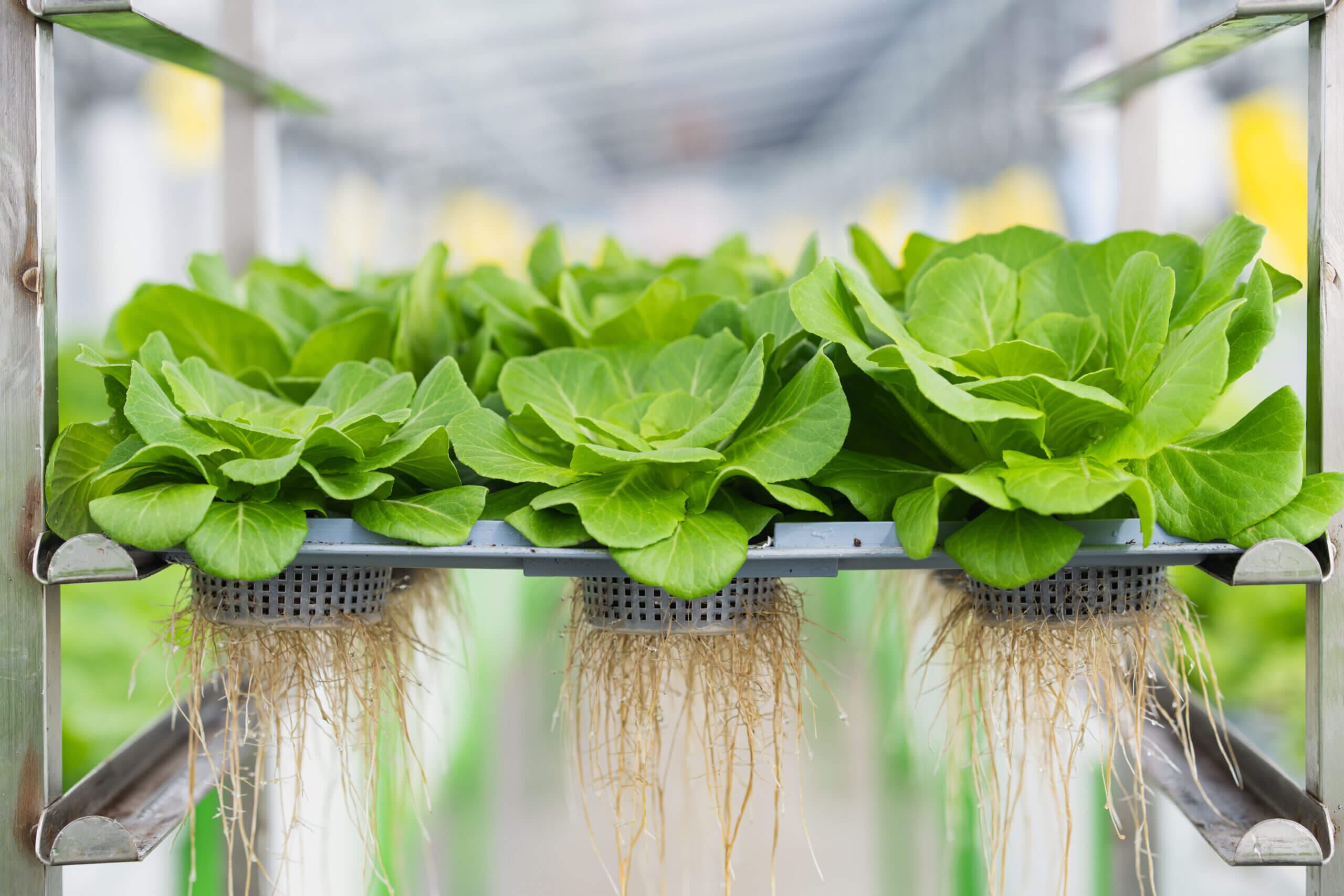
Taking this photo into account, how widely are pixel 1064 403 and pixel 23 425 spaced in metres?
0.59

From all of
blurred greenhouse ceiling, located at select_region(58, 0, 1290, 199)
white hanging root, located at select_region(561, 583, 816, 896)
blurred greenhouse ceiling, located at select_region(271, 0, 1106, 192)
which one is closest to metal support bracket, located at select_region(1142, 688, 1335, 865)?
white hanging root, located at select_region(561, 583, 816, 896)

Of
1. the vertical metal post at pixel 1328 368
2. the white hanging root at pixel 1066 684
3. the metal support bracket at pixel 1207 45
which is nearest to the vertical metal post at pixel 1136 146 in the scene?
the metal support bracket at pixel 1207 45

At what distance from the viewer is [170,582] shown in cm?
187

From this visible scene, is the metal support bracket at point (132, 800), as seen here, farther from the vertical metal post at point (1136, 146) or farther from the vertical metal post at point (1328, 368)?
the vertical metal post at point (1136, 146)

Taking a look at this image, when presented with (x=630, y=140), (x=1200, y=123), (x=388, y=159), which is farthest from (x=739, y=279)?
(x=630, y=140)

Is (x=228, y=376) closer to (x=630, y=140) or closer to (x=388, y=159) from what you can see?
(x=388, y=159)

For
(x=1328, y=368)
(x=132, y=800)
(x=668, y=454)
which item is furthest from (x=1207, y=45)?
(x=132, y=800)

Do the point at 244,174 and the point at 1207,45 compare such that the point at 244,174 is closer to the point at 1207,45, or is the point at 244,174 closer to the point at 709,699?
the point at 709,699

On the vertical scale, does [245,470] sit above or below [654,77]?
below

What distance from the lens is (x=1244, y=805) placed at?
613 millimetres

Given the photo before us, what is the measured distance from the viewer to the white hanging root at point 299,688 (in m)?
0.62

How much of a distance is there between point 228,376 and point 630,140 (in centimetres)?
621

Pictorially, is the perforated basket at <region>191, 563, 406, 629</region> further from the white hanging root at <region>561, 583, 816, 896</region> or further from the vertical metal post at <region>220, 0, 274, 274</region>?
the vertical metal post at <region>220, 0, 274, 274</region>

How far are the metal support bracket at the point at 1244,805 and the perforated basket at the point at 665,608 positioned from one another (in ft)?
1.00
